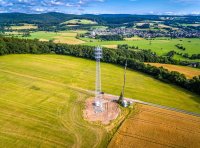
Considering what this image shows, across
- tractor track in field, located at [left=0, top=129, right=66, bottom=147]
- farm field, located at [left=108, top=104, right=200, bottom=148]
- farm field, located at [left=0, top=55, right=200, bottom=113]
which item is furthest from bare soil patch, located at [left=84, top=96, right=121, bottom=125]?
tractor track in field, located at [left=0, top=129, right=66, bottom=147]

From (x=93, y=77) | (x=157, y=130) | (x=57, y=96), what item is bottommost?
(x=157, y=130)

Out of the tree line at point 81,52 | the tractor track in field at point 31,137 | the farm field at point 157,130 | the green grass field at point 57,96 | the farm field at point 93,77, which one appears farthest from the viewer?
the tree line at point 81,52

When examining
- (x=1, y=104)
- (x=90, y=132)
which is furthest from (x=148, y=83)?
Answer: (x=1, y=104)

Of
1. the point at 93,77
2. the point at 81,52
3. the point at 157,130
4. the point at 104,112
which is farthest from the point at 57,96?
the point at 81,52

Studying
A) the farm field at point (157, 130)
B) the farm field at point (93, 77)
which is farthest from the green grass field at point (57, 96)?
the farm field at point (157, 130)

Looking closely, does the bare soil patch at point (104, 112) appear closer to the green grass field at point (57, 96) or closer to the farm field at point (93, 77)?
the green grass field at point (57, 96)

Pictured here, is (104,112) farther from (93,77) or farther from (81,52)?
(81,52)

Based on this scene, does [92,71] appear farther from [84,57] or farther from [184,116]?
[184,116]
